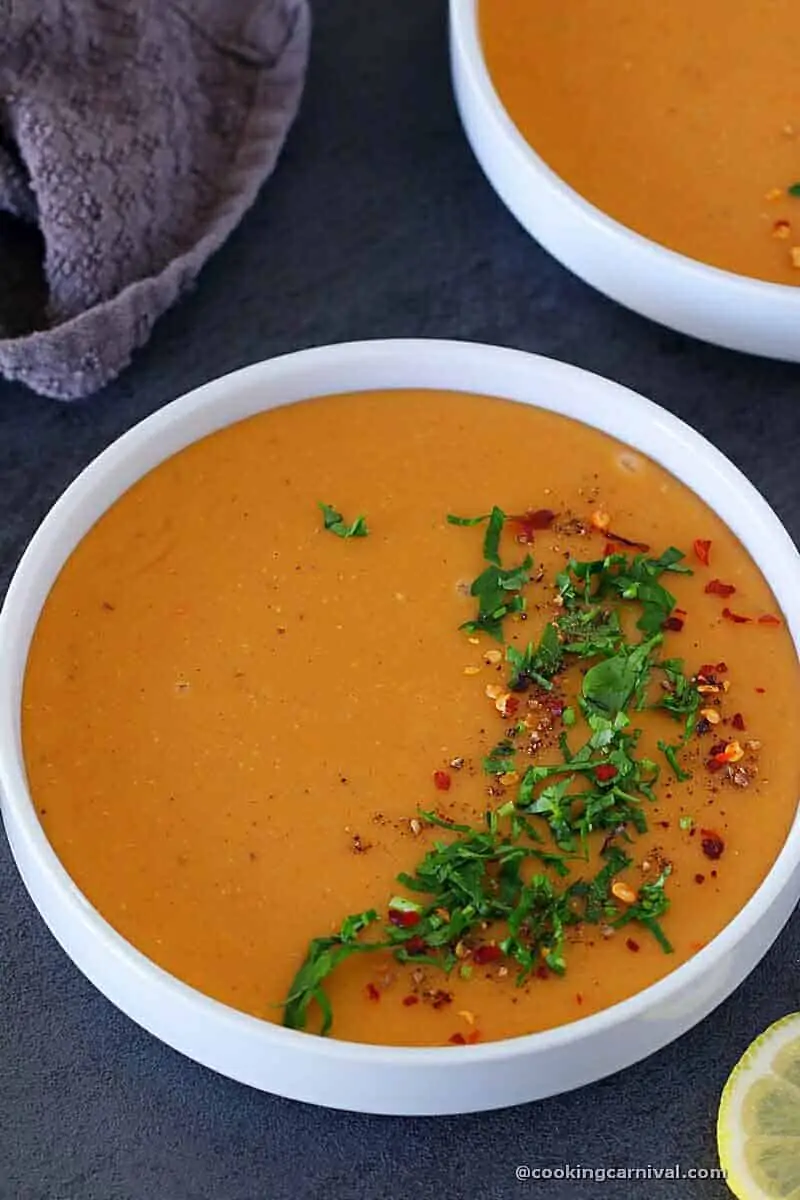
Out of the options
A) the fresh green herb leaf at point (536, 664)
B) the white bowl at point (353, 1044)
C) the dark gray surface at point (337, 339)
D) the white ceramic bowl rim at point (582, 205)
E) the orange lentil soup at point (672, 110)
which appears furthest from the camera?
the orange lentil soup at point (672, 110)

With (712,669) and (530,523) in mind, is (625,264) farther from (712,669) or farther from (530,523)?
(712,669)

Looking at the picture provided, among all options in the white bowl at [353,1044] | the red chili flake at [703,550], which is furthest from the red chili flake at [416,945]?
the red chili flake at [703,550]

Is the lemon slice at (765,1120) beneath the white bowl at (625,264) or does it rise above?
beneath

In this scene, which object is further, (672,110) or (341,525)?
(672,110)

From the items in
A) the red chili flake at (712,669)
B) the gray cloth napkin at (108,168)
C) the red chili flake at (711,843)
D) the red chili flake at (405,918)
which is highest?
the gray cloth napkin at (108,168)

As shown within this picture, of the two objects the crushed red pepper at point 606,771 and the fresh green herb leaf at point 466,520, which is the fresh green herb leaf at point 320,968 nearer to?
the crushed red pepper at point 606,771

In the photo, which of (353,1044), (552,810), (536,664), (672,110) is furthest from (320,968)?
(672,110)
